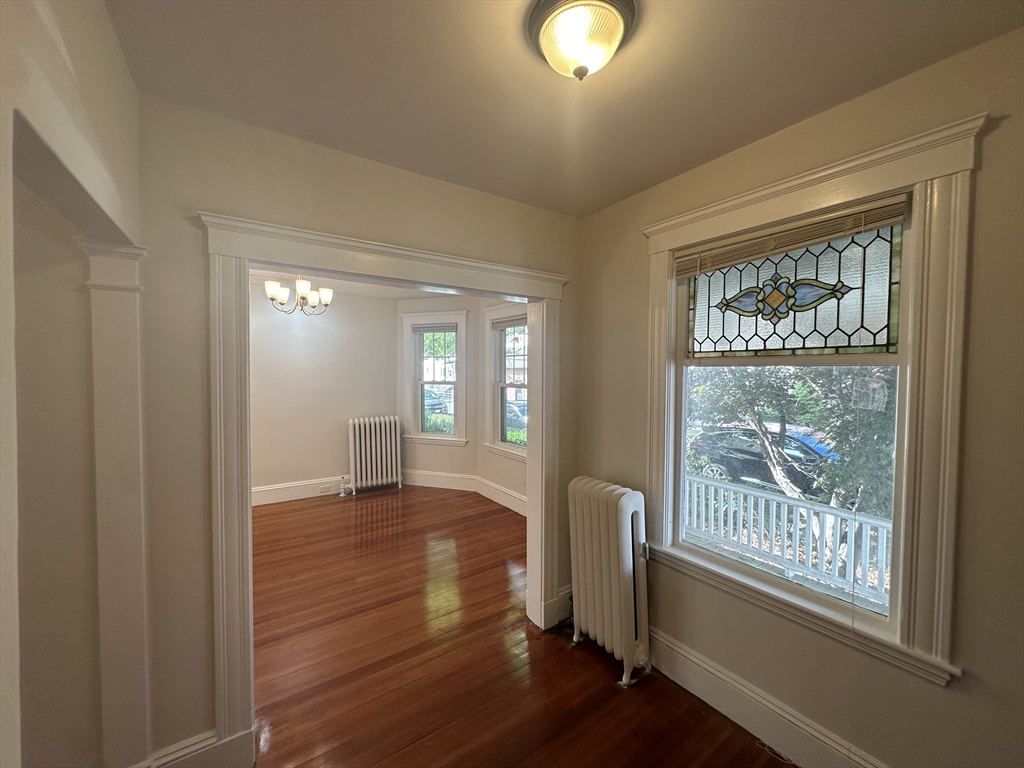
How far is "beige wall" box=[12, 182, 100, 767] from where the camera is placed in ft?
4.19

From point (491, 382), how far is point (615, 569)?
3146 millimetres

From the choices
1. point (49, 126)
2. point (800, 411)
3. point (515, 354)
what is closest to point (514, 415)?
point (515, 354)

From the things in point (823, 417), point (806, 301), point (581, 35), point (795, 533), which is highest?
point (581, 35)

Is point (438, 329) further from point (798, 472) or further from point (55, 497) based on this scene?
point (798, 472)

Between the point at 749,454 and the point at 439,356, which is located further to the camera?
the point at 439,356

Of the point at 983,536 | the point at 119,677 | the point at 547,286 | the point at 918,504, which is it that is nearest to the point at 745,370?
the point at 918,504

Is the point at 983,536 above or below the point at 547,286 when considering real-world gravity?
below

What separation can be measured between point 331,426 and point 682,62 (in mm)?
4866

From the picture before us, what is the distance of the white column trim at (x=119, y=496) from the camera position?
53.6 inches

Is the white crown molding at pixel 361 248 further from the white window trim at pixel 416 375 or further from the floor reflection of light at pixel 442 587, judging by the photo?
the white window trim at pixel 416 375

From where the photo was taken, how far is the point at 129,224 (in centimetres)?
133

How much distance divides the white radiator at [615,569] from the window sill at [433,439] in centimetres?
312

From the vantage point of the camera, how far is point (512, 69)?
1.33m

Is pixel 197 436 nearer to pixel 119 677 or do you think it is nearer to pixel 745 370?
pixel 119 677
